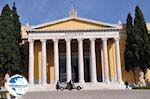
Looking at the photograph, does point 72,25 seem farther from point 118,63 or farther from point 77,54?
point 118,63

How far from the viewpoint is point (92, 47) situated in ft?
165

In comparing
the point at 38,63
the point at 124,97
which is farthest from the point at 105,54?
the point at 124,97

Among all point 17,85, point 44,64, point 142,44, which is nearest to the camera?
point 17,85

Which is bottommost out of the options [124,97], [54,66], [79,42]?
[124,97]

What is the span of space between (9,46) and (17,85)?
123ft

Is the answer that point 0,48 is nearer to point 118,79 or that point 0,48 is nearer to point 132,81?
point 118,79

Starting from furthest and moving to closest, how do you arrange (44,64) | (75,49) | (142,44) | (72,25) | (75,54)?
(75,49) → (75,54) → (72,25) → (44,64) → (142,44)

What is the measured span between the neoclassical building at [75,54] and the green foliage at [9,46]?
2406mm

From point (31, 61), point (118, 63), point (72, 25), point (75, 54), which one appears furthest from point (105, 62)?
point (31, 61)

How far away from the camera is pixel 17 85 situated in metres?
8.78

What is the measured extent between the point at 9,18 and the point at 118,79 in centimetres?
1686

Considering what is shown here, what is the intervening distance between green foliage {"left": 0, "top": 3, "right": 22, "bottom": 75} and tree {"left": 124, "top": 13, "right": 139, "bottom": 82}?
15079mm

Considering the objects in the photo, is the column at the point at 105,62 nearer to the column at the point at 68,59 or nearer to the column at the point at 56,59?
the column at the point at 68,59

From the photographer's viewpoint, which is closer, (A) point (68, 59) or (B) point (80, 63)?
(B) point (80, 63)
